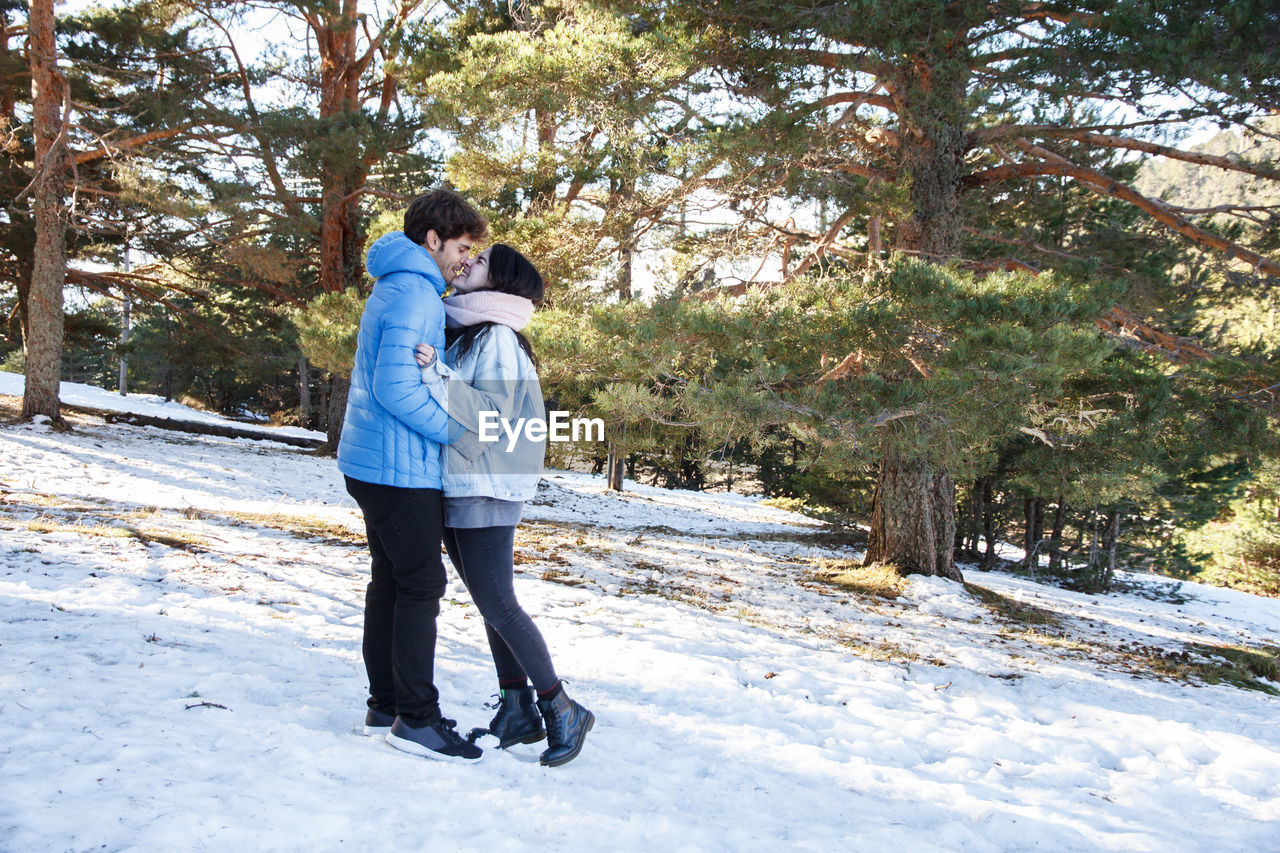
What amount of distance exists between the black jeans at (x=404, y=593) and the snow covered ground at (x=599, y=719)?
0.19 meters

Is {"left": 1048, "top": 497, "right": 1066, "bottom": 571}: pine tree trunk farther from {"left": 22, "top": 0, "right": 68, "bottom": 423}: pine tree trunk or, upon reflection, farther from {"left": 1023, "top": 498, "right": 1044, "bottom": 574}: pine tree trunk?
{"left": 22, "top": 0, "right": 68, "bottom": 423}: pine tree trunk

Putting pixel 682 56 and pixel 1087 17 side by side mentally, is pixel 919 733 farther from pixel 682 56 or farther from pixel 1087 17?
pixel 1087 17

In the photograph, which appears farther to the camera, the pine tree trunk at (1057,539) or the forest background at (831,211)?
the pine tree trunk at (1057,539)

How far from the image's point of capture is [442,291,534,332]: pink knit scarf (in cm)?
237

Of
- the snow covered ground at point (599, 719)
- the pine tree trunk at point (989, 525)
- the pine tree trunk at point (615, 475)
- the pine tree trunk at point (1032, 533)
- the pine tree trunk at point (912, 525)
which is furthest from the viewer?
the pine tree trunk at point (615, 475)

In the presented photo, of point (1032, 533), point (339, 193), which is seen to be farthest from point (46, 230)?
point (1032, 533)

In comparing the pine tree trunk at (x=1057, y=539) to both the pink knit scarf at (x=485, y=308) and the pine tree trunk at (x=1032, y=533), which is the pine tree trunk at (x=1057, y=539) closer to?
the pine tree trunk at (x=1032, y=533)

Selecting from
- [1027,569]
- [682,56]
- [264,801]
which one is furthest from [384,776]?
[1027,569]

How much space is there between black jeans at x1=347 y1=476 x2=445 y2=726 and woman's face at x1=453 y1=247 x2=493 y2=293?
0.68 m

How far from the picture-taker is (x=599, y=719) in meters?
2.98

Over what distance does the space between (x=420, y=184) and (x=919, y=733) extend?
11628 millimetres

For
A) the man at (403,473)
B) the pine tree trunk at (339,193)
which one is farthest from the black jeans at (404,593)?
the pine tree trunk at (339,193)

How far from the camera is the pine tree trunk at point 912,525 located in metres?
7.69

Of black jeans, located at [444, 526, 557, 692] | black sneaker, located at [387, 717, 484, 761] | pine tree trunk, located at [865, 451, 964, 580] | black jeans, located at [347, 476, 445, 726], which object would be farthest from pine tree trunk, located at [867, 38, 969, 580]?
black sneaker, located at [387, 717, 484, 761]
